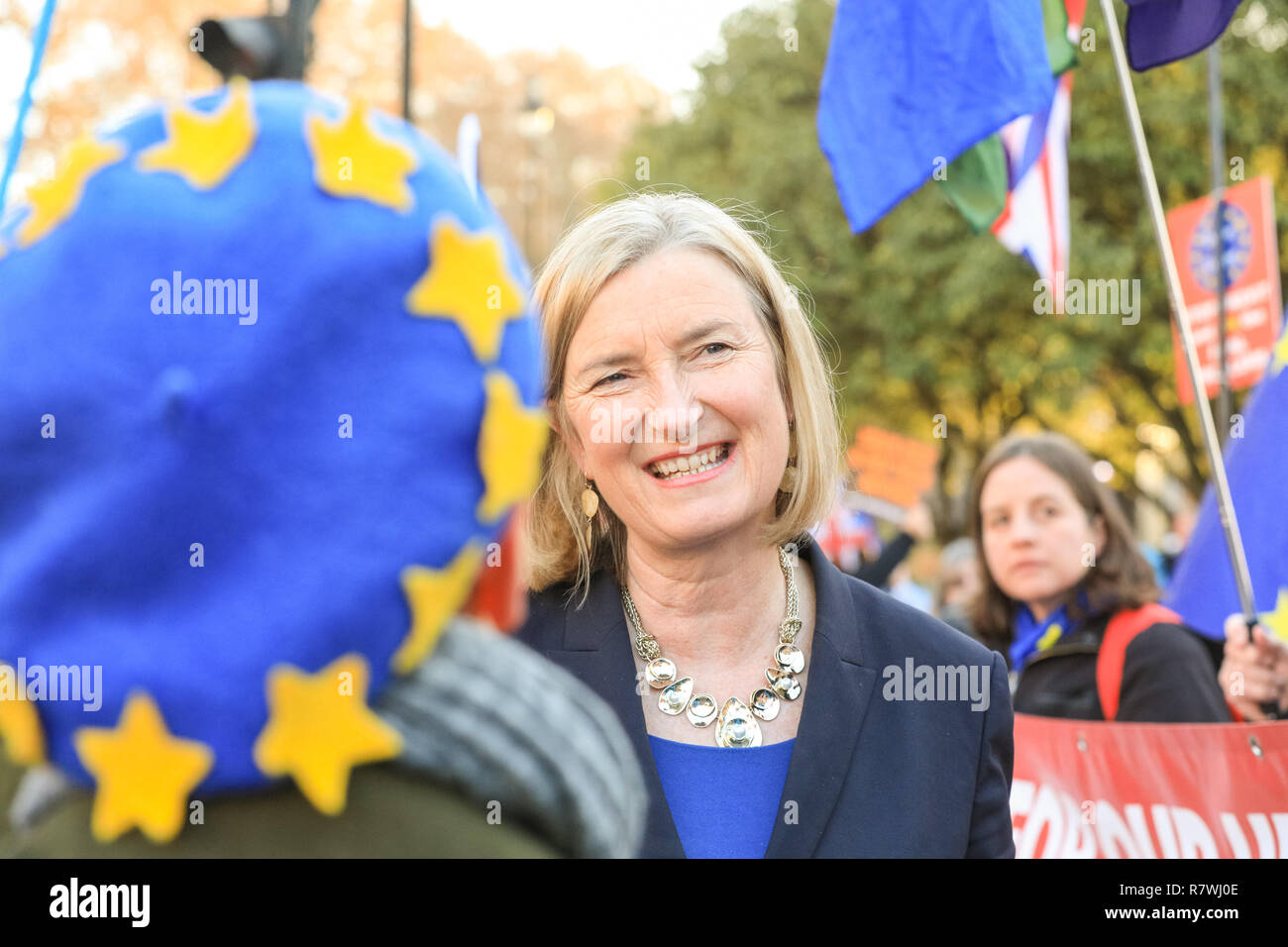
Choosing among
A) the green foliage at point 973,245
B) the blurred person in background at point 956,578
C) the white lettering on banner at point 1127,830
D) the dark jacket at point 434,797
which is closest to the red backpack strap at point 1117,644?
the white lettering on banner at point 1127,830

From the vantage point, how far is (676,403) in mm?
2373

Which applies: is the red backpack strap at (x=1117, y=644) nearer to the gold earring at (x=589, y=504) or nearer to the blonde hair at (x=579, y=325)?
the blonde hair at (x=579, y=325)

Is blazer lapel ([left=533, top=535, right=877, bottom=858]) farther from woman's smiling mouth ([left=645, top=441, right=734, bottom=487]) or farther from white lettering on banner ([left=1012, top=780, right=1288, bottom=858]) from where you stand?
white lettering on banner ([left=1012, top=780, right=1288, bottom=858])

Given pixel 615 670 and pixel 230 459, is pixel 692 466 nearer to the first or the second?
pixel 615 670

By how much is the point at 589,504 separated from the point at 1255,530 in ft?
8.45

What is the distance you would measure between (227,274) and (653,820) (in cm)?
142

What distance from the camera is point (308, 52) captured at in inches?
186

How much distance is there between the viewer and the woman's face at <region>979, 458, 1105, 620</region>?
173 inches

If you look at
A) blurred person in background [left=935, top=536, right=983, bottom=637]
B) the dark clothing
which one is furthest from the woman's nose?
blurred person in background [left=935, top=536, right=983, bottom=637]

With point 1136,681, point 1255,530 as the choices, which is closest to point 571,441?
point 1136,681

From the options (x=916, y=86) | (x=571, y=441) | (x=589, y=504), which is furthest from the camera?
(x=916, y=86)
